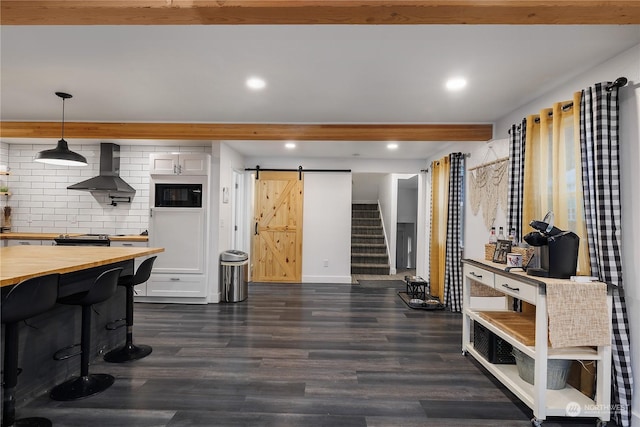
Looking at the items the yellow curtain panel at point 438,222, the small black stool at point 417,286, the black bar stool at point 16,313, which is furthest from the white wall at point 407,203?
the black bar stool at point 16,313

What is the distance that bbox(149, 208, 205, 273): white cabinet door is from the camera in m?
4.78

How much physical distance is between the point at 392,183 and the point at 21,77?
662cm

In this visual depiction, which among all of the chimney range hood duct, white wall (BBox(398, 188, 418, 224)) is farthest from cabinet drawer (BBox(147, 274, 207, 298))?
white wall (BBox(398, 188, 418, 224))

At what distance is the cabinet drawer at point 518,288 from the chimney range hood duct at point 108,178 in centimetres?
511

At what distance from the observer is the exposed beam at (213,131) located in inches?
164

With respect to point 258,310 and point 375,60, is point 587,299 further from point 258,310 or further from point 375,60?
point 258,310

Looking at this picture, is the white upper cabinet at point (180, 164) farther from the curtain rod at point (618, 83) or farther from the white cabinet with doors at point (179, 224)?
the curtain rod at point (618, 83)

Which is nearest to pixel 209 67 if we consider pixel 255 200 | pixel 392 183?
pixel 255 200

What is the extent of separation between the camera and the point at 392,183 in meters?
7.89

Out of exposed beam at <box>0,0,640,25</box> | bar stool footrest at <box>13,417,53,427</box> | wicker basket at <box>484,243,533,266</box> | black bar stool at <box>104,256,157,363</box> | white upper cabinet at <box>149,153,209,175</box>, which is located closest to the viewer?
exposed beam at <box>0,0,640,25</box>

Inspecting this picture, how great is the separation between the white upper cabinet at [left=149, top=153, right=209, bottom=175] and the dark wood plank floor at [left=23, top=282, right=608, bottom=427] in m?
1.94

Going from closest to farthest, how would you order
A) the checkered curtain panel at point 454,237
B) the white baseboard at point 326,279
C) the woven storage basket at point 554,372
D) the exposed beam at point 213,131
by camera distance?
the woven storage basket at point 554,372, the exposed beam at point 213,131, the checkered curtain panel at point 454,237, the white baseboard at point 326,279

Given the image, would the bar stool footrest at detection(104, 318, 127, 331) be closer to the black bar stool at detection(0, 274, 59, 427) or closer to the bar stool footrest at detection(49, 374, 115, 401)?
the bar stool footrest at detection(49, 374, 115, 401)

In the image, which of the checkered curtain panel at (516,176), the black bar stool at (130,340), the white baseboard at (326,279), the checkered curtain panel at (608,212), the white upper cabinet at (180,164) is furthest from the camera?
the white baseboard at (326,279)
